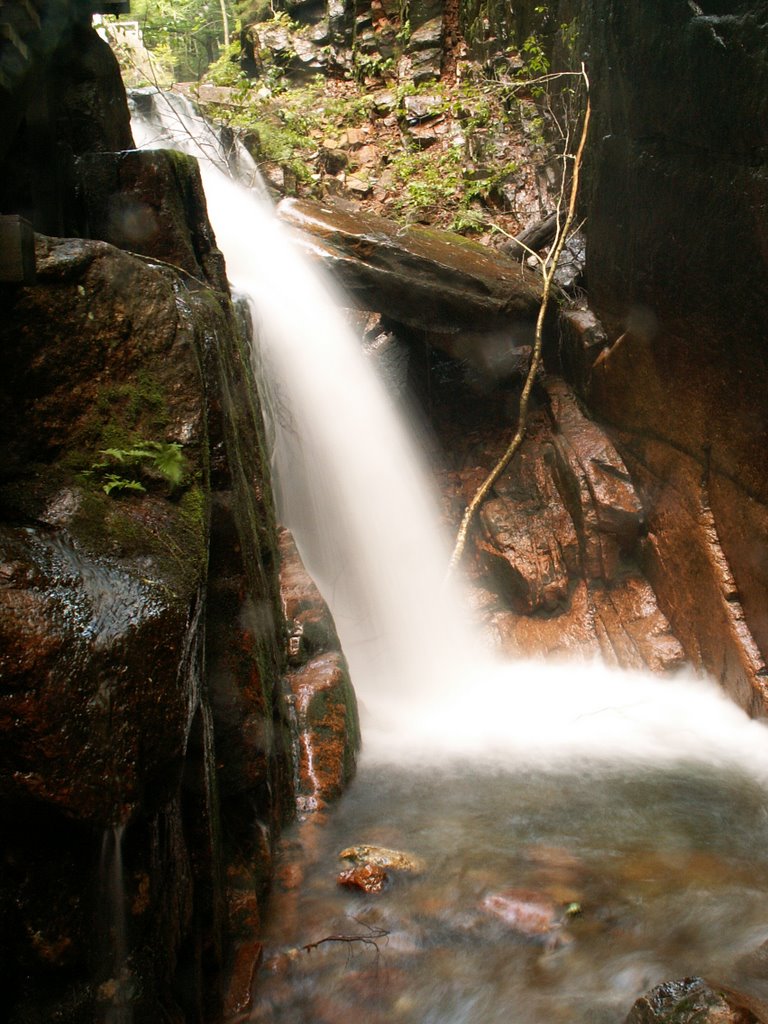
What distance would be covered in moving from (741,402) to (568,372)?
10.8 ft

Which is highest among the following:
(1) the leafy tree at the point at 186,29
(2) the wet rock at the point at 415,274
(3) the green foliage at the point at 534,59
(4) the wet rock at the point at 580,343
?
(1) the leafy tree at the point at 186,29

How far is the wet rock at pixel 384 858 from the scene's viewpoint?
15.1ft

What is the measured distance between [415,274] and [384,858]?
6.95 meters

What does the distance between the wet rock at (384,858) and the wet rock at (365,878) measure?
6 cm

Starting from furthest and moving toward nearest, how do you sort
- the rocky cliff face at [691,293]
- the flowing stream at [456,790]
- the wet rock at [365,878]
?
the rocky cliff face at [691,293], the wet rock at [365,878], the flowing stream at [456,790]

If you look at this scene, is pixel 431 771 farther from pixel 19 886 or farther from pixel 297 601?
pixel 19 886

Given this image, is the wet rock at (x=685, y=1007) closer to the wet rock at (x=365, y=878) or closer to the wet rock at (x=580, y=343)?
the wet rock at (x=365, y=878)

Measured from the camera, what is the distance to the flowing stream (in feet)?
12.2

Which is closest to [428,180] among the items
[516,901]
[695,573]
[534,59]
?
[534,59]

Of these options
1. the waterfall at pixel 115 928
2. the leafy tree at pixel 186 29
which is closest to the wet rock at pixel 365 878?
the waterfall at pixel 115 928

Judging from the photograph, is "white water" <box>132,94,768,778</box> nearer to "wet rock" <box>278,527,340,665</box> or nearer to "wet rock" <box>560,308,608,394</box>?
"wet rock" <box>278,527,340,665</box>

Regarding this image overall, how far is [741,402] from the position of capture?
6.82 meters

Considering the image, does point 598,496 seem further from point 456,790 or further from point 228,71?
point 228,71

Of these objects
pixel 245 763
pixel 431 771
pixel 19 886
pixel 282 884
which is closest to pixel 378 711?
pixel 431 771
